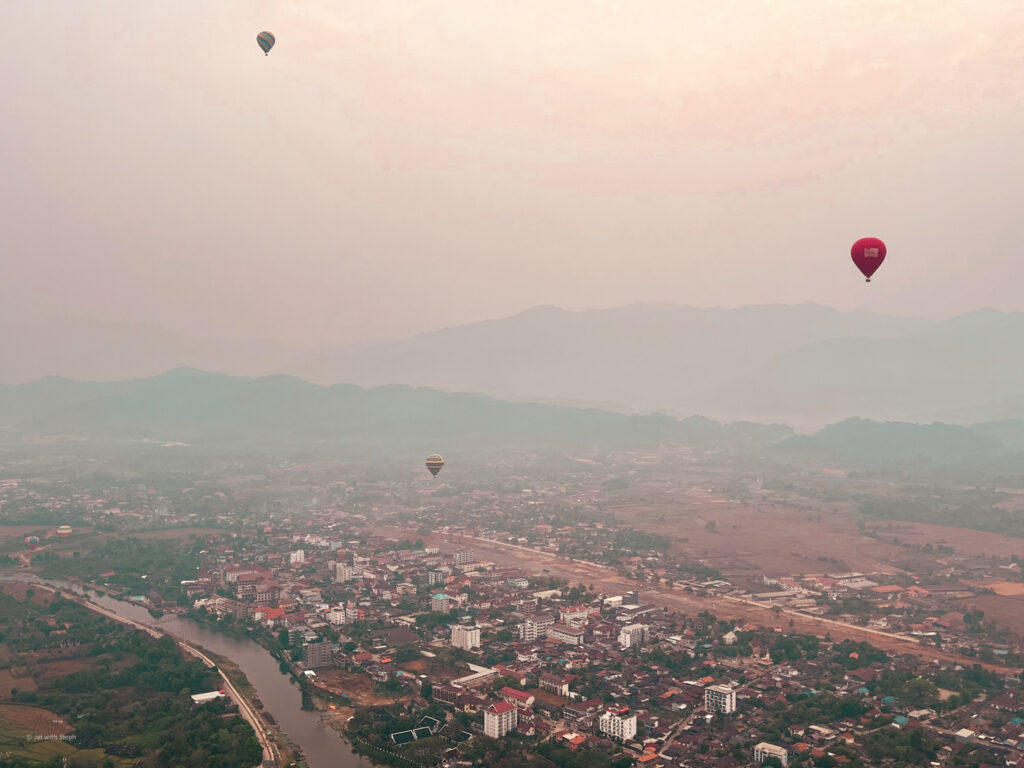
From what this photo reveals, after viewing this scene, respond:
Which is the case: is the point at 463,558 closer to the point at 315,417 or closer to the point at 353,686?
the point at 353,686

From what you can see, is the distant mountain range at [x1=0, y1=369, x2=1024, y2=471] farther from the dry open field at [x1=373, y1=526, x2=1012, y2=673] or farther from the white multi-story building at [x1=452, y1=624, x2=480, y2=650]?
the white multi-story building at [x1=452, y1=624, x2=480, y2=650]

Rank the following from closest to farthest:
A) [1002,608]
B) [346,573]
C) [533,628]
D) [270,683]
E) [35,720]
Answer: [35,720]
[270,683]
[533,628]
[1002,608]
[346,573]

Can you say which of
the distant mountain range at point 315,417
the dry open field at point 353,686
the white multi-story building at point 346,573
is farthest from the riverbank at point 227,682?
the distant mountain range at point 315,417

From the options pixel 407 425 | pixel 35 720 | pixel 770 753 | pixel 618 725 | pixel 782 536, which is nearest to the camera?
pixel 770 753

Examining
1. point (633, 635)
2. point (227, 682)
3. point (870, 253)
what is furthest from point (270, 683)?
point (870, 253)

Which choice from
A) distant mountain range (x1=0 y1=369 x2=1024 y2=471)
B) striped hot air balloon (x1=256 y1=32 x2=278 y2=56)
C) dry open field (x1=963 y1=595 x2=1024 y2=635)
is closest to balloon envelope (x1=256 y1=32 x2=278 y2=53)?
striped hot air balloon (x1=256 y1=32 x2=278 y2=56)

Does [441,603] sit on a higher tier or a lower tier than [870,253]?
lower

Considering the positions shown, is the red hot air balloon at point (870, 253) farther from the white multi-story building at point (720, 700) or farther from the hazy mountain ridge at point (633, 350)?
the hazy mountain ridge at point (633, 350)

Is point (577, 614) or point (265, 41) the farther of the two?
point (265, 41)
